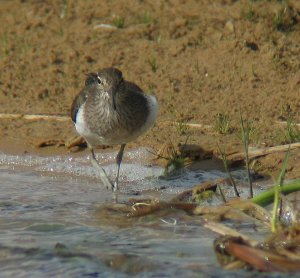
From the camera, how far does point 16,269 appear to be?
6746 millimetres

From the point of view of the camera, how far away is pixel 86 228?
7684 millimetres

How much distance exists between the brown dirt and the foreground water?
452mm

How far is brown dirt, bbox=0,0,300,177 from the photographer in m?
10.0

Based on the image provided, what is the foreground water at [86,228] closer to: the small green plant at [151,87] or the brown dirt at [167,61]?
the brown dirt at [167,61]

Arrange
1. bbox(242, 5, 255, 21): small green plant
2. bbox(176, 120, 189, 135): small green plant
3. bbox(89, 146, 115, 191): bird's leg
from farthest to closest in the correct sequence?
bbox(242, 5, 255, 21): small green plant, bbox(176, 120, 189, 135): small green plant, bbox(89, 146, 115, 191): bird's leg

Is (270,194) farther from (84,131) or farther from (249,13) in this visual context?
(249,13)

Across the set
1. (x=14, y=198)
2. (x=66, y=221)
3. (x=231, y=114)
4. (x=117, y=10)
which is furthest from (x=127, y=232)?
(x=117, y=10)

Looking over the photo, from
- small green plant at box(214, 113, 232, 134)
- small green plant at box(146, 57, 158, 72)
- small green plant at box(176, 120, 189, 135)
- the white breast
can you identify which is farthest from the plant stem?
small green plant at box(146, 57, 158, 72)

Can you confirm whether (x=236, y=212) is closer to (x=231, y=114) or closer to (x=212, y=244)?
(x=212, y=244)

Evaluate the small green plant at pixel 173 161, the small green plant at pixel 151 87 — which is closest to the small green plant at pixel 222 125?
the small green plant at pixel 173 161

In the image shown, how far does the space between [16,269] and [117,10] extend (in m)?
5.78

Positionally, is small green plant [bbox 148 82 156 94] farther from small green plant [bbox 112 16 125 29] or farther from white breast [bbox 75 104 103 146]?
white breast [bbox 75 104 103 146]

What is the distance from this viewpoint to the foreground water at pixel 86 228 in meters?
6.68

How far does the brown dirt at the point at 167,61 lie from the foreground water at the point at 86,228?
0.45 metres
